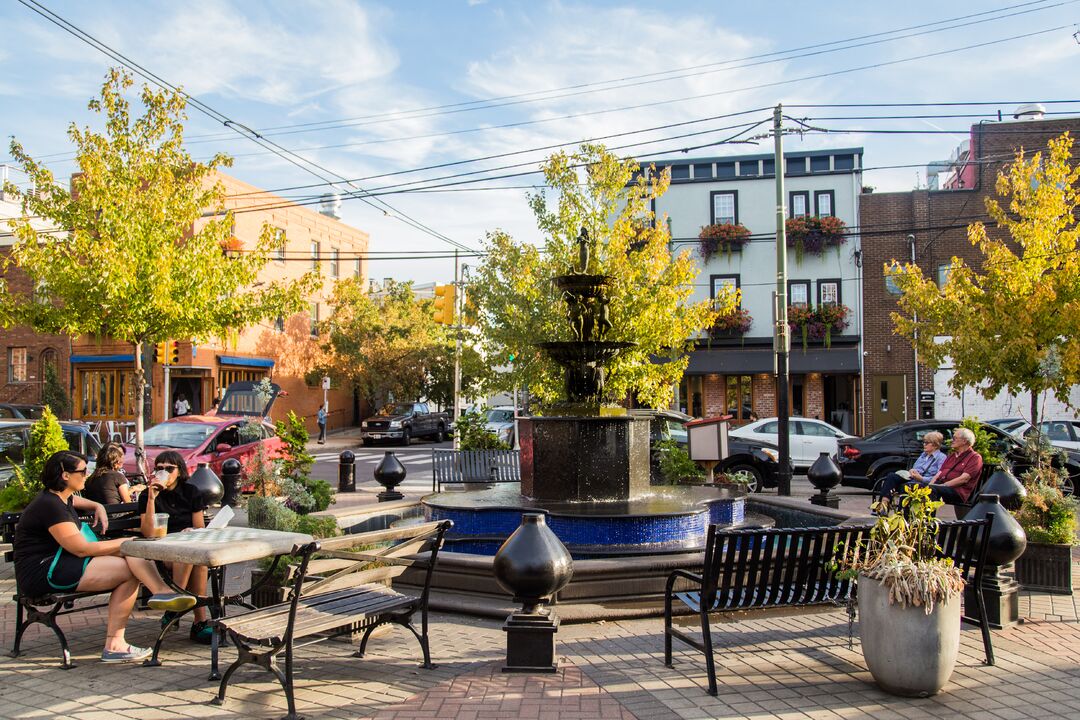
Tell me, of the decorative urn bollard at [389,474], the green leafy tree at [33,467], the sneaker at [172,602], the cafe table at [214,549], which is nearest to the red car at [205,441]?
the decorative urn bollard at [389,474]

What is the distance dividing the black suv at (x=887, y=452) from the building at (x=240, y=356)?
1924 centimetres

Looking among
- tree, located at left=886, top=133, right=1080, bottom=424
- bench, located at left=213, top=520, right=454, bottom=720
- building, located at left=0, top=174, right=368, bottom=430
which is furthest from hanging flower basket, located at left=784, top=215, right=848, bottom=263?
bench, located at left=213, top=520, right=454, bottom=720

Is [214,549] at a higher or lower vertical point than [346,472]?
higher

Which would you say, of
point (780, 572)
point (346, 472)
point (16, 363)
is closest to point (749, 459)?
point (346, 472)

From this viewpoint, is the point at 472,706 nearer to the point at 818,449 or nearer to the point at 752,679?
the point at 752,679

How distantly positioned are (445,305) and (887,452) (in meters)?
10.7

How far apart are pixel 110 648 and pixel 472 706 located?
8.74 feet

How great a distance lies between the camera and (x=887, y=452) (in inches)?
675

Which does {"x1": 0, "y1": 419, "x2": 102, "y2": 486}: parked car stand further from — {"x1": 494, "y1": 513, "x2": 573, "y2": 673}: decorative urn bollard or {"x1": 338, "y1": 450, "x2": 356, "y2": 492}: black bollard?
{"x1": 494, "y1": 513, "x2": 573, "y2": 673}: decorative urn bollard

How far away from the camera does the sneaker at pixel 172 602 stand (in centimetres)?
564

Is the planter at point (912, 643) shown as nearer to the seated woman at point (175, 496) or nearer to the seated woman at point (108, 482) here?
the seated woman at point (175, 496)

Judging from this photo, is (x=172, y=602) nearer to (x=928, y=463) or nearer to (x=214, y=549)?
(x=214, y=549)

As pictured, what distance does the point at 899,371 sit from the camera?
106 ft

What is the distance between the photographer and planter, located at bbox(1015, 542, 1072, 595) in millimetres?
8016
